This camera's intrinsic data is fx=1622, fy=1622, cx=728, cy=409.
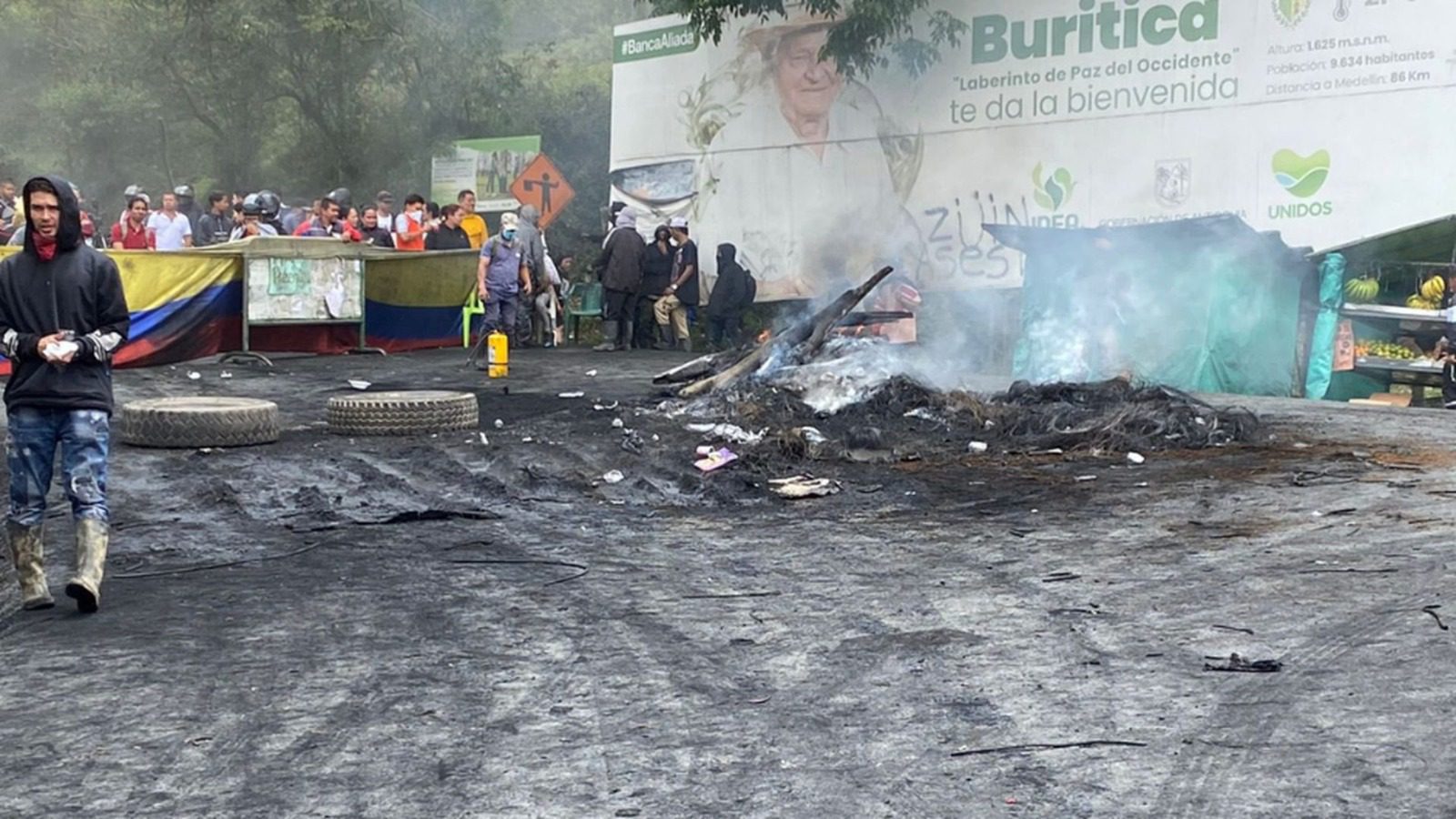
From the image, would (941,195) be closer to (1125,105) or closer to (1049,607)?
(1125,105)

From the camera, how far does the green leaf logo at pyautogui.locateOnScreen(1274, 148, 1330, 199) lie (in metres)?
18.7

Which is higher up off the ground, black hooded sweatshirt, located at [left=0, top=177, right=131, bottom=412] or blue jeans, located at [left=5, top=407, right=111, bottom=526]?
black hooded sweatshirt, located at [left=0, top=177, right=131, bottom=412]

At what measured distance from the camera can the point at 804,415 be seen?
13.2 metres

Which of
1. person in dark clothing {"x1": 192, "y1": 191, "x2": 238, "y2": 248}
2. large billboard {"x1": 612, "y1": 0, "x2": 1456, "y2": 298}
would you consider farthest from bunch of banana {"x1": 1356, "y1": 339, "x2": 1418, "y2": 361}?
person in dark clothing {"x1": 192, "y1": 191, "x2": 238, "y2": 248}

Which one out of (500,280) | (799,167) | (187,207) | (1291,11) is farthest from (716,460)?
(799,167)

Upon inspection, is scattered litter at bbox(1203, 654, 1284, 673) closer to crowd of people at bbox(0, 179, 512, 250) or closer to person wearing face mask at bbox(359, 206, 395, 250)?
crowd of people at bbox(0, 179, 512, 250)

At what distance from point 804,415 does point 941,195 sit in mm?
11204

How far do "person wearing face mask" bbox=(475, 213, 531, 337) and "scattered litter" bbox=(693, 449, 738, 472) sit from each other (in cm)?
798

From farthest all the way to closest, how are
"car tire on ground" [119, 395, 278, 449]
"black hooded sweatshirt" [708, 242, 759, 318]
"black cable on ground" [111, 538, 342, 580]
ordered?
"black hooded sweatshirt" [708, 242, 759, 318] < "car tire on ground" [119, 395, 278, 449] < "black cable on ground" [111, 538, 342, 580]

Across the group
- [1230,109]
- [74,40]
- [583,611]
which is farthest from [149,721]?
[74,40]

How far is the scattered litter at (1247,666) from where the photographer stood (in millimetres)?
6051

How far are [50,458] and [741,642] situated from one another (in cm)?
339

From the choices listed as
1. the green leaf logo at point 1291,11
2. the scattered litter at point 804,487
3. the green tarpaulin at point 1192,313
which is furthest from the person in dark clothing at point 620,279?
the scattered litter at point 804,487

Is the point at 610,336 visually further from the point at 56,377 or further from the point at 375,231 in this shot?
the point at 56,377
